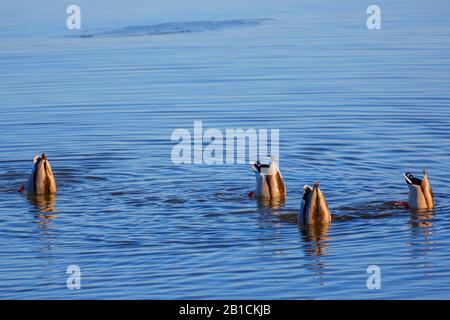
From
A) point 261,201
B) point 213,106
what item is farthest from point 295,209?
point 213,106

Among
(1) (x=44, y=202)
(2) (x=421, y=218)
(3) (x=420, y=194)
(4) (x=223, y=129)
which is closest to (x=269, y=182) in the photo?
(3) (x=420, y=194)

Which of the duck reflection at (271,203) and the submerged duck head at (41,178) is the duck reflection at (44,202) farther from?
the duck reflection at (271,203)

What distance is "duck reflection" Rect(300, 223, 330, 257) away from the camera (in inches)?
517

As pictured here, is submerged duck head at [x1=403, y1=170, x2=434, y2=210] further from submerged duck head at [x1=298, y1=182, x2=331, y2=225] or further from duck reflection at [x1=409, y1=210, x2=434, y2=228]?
submerged duck head at [x1=298, y1=182, x2=331, y2=225]

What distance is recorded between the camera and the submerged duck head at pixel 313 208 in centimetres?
1403

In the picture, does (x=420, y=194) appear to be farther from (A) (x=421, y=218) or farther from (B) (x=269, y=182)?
(B) (x=269, y=182)

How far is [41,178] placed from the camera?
15.9 meters

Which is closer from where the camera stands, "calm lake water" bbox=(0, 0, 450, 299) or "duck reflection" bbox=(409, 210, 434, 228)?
"calm lake water" bbox=(0, 0, 450, 299)

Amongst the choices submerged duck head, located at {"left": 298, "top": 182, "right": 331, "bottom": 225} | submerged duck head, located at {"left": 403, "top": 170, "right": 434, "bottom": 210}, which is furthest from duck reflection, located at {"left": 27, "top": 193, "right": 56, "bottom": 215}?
submerged duck head, located at {"left": 403, "top": 170, "right": 434, "bottom": 210}

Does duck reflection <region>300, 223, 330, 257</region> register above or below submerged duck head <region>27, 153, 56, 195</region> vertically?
below

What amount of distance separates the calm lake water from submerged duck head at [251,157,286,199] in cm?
22

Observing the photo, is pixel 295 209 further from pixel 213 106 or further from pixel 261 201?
pixel 213 106

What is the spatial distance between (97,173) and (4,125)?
4521 mm

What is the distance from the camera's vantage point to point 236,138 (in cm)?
1964
